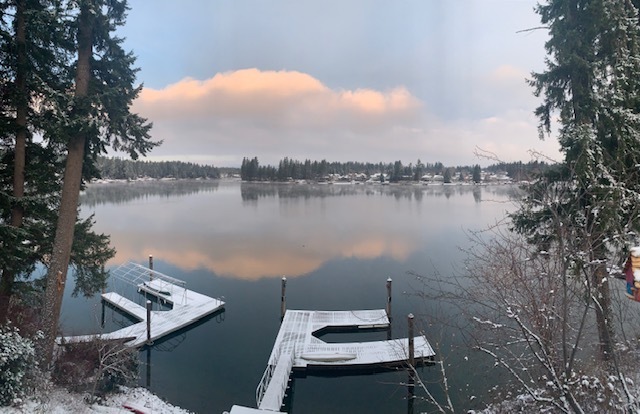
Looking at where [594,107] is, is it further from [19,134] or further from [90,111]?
[19,134]

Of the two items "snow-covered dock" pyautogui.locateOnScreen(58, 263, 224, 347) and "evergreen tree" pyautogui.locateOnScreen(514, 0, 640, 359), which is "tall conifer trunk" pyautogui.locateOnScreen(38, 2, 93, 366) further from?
"evergreen tree" pyautogui.locateOnScreen(514, 0, 640, 359)

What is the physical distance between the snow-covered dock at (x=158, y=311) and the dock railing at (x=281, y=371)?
4907mm

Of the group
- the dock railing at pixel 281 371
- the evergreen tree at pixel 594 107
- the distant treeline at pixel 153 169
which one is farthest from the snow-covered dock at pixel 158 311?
the distant treeline at pixel 153 169

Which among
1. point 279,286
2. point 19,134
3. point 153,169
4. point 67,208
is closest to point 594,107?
point 67,208

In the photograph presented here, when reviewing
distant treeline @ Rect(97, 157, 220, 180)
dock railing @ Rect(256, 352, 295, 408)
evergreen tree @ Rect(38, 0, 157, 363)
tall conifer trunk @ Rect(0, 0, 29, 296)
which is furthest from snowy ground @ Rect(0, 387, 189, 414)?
distant treeline @ Rect(97, 157, 220, 180)

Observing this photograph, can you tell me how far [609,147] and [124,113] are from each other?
1021cm

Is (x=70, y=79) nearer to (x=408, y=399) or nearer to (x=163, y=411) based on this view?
(x=163, y=411)

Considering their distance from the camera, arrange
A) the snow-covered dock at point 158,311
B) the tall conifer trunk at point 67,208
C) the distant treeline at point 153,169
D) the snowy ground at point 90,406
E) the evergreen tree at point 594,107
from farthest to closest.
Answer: the distant treeline at point 153,169
the snow-covered dock at point 158,311
the tall conifer trunk at point 67,208
the evergreen tree at point 594,107
the snowy ground at point 90,406

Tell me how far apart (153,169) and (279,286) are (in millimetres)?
147794

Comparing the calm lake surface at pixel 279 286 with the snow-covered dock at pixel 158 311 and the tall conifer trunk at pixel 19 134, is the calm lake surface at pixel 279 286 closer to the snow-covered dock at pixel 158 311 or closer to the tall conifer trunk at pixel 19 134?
the snow-covered dock at pixel 158 311

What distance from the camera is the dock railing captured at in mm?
10273

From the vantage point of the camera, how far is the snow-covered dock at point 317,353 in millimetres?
10672

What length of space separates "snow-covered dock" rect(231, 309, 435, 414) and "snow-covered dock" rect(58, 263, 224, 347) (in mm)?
4251

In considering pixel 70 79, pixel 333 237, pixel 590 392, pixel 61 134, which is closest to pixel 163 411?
pixel 61 134
